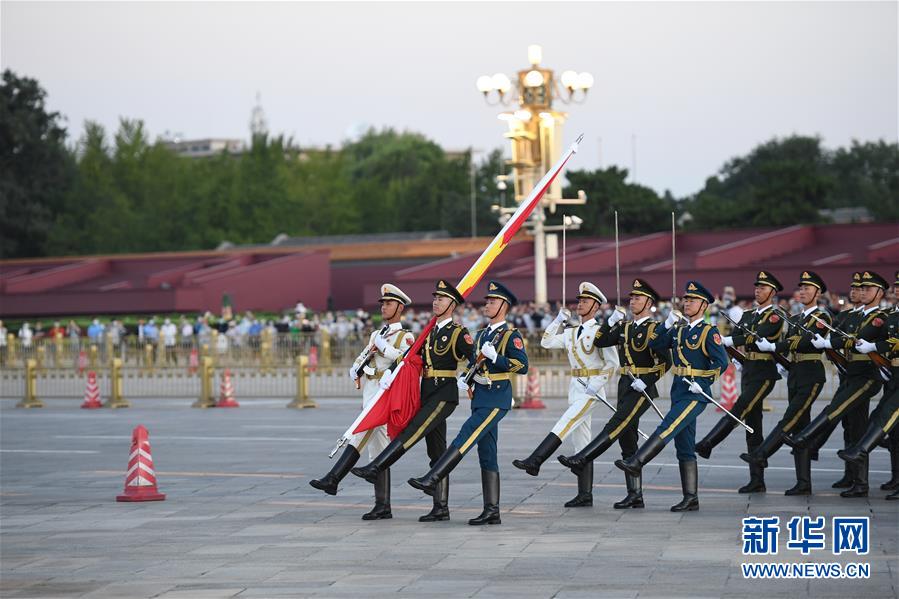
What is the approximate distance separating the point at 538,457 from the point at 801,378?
2.88 meters

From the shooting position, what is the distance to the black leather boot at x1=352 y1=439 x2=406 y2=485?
12445 millimetres

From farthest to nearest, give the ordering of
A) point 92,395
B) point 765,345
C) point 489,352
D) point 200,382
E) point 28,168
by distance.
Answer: point 28,168, point 200,382, point 92,395, point 765,345, point 489,352

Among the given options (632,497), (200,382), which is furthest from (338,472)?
(200,382)

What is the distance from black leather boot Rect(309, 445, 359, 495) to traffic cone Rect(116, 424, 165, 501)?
2.62 meters

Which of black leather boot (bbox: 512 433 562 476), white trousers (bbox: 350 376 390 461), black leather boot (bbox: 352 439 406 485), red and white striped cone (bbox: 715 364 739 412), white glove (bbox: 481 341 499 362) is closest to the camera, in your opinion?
white glove (bbox: 481 341 499 362)

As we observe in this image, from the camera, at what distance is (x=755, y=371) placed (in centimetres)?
1416

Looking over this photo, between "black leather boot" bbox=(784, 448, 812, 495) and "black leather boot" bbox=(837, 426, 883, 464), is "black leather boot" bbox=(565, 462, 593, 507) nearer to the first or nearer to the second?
"black leather boot" bbox=(784, 448, 812, 495)

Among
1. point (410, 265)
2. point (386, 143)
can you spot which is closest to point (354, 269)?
point (410, 265)

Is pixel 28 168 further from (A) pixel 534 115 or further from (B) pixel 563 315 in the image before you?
(B) pixel 563 315

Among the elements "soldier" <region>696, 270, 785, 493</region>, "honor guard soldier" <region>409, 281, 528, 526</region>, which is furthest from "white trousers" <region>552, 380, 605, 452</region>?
"soldier" <region>696, 270, 785, 493</region>

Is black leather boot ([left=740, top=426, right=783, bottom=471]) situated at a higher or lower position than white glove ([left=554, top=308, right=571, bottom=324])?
lower

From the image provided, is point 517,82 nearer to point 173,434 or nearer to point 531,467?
point 173,434

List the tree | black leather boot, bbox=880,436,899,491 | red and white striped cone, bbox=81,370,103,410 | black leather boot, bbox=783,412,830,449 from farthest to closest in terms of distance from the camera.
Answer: the tree → red and white striped cone, bbox=81,370,103,410 → black leather boot, bbox=880,436,899,491 → black leather boot, bbox=783,412,830,449

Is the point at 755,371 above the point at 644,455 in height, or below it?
above
